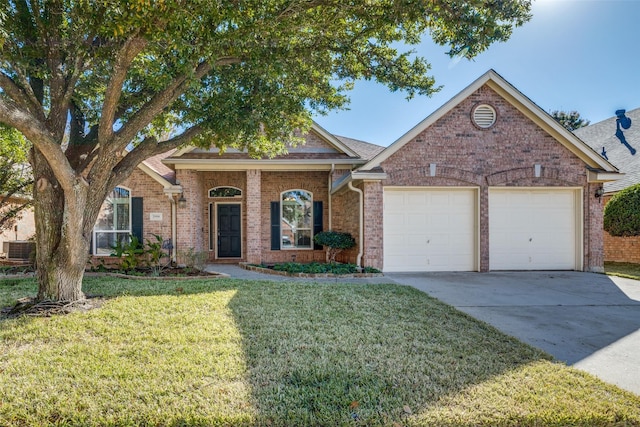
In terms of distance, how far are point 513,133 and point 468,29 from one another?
5.43m

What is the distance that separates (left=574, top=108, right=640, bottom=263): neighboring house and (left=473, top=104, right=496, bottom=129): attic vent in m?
4.08

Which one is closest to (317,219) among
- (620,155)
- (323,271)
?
(323,271)

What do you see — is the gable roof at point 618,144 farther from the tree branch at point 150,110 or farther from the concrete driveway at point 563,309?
the tree branch at point 150,110

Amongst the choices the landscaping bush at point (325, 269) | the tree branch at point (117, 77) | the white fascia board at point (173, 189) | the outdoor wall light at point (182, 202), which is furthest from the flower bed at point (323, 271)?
the tree branch at point (117, 77)

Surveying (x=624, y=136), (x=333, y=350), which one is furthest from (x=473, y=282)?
(x=624, y=136)

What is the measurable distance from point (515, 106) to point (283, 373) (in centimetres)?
985

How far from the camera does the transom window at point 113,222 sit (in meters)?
11.0

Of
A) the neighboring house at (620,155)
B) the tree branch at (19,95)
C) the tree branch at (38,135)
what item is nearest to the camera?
the tree branch at (38,135)

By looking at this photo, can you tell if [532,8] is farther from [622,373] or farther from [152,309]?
[152,309]

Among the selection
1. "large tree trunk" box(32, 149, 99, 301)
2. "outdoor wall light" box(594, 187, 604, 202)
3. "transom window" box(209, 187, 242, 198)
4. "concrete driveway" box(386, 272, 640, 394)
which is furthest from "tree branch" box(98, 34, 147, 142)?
"outdoor wall light" box(594, 187, 604, 202)

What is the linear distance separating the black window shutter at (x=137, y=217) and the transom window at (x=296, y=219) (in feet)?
15.1

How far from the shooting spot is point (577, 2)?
9430mm

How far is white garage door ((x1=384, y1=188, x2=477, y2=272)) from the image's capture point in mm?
9758

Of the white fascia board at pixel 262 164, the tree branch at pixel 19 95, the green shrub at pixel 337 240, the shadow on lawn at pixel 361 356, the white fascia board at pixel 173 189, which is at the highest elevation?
the tree branch at pixel 19 95
